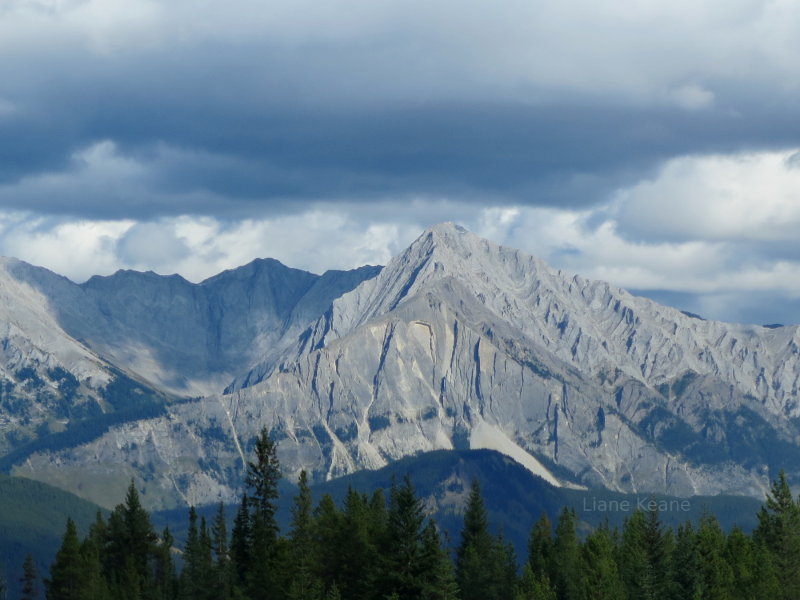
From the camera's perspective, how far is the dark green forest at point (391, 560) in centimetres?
11950

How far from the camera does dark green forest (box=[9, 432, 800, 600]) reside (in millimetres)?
119500

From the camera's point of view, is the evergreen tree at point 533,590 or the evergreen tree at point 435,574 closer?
the evergreen tree at point 435,574

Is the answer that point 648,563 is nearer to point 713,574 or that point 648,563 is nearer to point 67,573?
point 713,574

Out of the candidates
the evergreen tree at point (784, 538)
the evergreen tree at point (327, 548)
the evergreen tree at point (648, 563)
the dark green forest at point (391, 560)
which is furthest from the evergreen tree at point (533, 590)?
the evergreen tree at point (784, 538)

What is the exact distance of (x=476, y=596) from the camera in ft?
543

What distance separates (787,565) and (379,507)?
50.9 metres

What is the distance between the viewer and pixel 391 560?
116500mm

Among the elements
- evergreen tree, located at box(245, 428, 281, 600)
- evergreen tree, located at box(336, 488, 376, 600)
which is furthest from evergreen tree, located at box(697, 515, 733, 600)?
evergreen tree, located at box(245, 428, 281, 600)

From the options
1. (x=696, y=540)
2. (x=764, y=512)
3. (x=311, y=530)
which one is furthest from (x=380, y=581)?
(x=764, y=512)

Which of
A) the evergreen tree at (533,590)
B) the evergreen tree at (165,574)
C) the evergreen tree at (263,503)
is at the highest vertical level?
the evergreen tree at (263,503)

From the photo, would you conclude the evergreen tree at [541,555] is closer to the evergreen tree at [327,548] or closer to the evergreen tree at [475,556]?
the evergreen tree at [475,556]

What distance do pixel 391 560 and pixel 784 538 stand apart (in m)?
68.8

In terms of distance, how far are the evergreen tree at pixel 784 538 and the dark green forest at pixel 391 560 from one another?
17 centimetres

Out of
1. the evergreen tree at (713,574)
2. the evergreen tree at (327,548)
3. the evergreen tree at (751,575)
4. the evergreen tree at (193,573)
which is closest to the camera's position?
the evergreen tree at (327,548)
